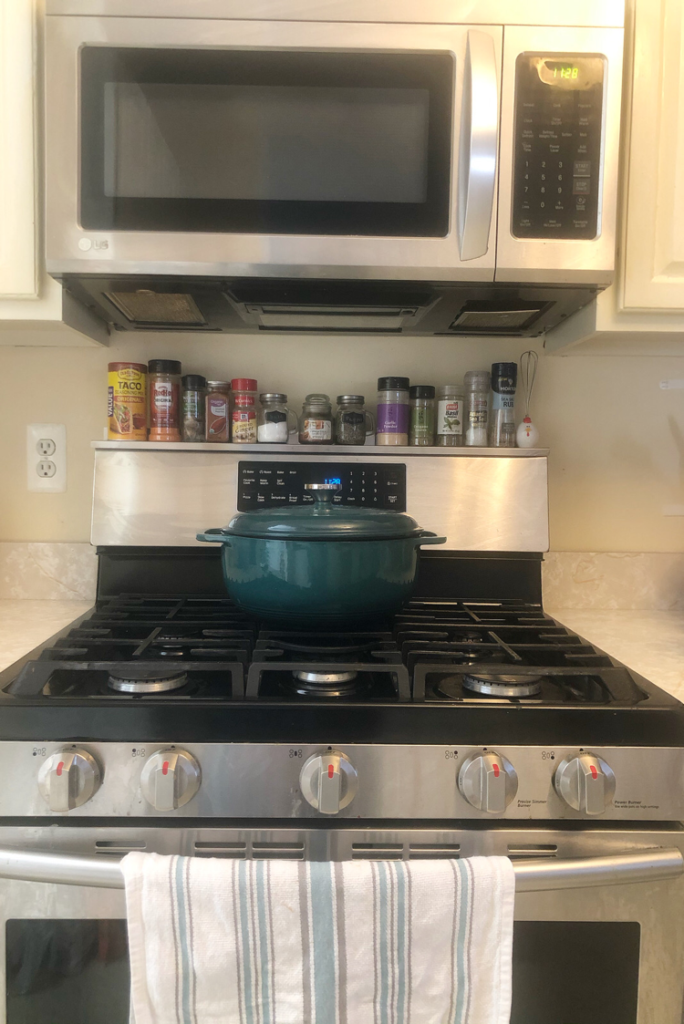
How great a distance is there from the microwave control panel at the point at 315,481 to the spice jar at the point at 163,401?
0.15 metres

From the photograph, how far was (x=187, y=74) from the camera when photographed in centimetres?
99

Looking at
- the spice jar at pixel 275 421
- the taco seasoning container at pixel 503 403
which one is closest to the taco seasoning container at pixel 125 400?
the spice jar at pixel 275 421

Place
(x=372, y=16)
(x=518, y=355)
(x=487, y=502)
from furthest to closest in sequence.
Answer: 1. (x=518, y=355)
2. (x=487, y=502)
3. (x=372, y=16)

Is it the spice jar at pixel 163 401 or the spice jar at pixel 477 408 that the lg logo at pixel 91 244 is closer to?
the spice jar at pixel 163 401

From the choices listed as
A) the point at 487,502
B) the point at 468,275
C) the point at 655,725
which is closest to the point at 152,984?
the point at 655,725

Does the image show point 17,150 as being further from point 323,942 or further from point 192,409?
point 323,942

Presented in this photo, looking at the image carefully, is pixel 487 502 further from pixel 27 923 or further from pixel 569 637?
pixel 27 923

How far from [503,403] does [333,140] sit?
546 mm

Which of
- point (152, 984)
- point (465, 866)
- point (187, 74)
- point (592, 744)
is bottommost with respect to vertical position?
point (152, 984)

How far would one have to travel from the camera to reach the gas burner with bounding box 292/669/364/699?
0.81 metres

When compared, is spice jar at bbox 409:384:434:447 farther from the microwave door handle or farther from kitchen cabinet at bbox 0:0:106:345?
kitchen cabinet at bbox 0:0:106:345

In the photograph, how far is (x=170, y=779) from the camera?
733 millimetres

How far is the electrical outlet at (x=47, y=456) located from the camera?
137 centimetres

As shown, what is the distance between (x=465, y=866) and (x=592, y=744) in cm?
20
